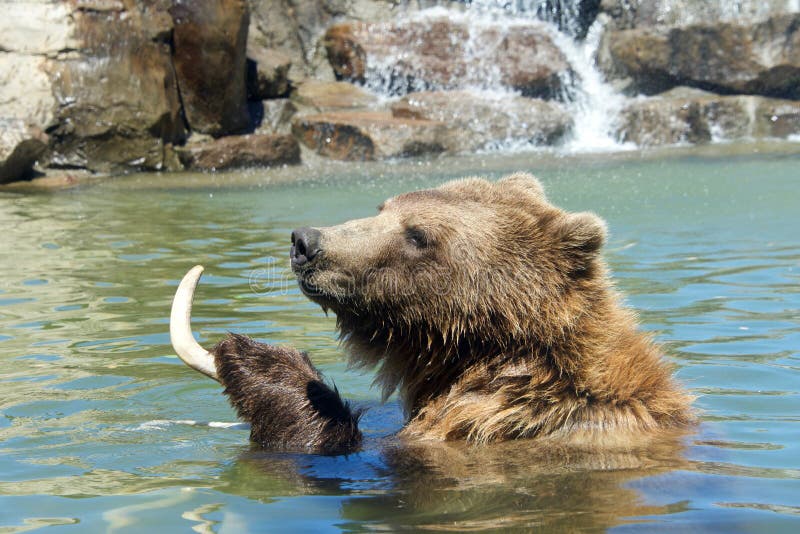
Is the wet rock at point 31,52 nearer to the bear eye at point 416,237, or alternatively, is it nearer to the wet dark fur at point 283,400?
the wet dark fur at point 283,400

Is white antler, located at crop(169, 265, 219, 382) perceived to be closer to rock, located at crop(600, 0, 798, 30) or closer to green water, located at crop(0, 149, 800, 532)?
green water, located at crop(0, 149, 800, 532)

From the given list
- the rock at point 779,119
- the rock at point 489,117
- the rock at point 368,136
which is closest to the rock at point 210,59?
the rock at point 368,136

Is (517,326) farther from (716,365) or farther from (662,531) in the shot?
(716,365)

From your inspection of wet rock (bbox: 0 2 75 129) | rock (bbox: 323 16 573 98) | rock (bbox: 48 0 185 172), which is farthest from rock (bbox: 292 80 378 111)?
wet rock (bbox: 0 2 75 129)

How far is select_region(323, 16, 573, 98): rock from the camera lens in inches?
912

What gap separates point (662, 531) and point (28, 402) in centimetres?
361

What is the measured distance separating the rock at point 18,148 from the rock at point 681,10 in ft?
44.5

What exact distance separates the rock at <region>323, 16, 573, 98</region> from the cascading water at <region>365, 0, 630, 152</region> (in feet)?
0.07

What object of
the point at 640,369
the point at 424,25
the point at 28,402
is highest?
the point at 424,25

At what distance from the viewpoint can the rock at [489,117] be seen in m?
20.8

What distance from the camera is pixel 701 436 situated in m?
A: 4.82

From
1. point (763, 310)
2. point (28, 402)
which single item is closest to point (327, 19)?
point (763, 310)

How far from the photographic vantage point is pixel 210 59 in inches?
770

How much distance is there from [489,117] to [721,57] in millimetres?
5373
